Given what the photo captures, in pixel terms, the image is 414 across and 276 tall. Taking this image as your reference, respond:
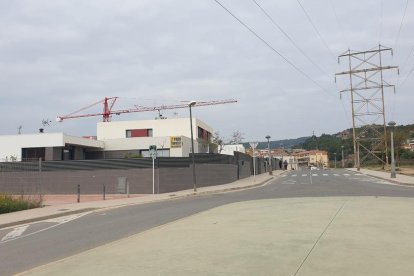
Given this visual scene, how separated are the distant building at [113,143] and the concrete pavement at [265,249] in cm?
3879

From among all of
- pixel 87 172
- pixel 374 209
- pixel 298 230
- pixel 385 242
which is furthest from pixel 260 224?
pixel 87 172

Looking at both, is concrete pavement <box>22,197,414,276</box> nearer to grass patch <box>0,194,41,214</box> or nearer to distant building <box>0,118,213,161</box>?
grass patch <box>0,194,41,214</box>

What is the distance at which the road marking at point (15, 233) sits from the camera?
45.5 feet

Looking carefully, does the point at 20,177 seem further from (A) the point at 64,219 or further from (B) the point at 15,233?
(B) the point at 15,233

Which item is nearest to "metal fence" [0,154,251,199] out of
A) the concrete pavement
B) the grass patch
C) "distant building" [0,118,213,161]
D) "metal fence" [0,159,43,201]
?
"metal fence" [0,159,43,201]

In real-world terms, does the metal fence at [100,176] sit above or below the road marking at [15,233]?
above

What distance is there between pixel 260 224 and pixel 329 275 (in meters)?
5.58

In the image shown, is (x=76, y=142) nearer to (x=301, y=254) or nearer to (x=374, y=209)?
(x=374, y=209)

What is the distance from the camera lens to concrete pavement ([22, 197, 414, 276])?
7590 millimetres

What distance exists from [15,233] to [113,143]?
143 ft

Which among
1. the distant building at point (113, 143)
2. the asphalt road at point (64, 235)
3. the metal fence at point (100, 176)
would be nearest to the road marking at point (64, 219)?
the asphalt road at point (64, 235)

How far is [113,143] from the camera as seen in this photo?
5806 cm

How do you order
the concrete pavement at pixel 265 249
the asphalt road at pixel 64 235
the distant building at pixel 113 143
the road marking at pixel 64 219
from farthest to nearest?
the distant building at pixel 113 143 → the road marking at pixel 64 219 → the asphalt road at pixel 64 235 → the concrete pavement at pixel 265 249

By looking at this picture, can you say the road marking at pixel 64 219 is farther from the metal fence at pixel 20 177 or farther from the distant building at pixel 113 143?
the distant building at pixel 113 143
